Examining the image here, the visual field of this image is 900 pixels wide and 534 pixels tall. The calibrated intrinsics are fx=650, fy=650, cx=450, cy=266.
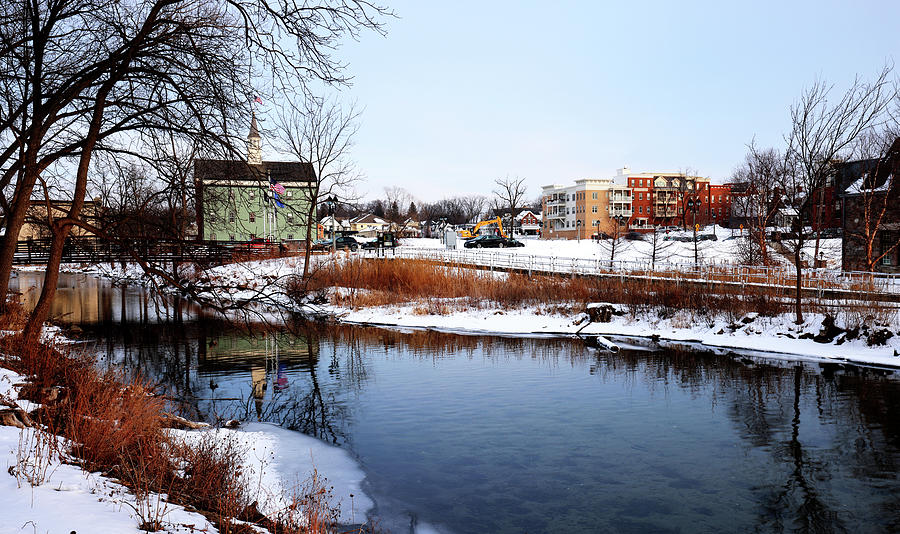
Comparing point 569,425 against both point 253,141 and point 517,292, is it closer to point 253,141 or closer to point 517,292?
point 253,141

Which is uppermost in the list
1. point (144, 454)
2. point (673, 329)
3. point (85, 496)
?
point (85, 496)

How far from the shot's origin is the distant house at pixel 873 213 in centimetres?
3300

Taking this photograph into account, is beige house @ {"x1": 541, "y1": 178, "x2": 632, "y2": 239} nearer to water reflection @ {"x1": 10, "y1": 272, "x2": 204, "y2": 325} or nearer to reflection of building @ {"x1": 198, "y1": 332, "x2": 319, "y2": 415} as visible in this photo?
water reflection @ {"x1": 10, "y1": 272, "x2": 204, "y2": 325}

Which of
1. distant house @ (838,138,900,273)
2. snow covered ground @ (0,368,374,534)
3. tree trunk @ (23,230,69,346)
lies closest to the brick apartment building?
distant house @ (838,138,900,273)

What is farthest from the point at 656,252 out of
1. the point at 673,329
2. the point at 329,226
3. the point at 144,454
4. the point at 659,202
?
the point at 659,202

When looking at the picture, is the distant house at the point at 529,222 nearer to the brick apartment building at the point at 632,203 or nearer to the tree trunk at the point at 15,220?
the brick apartment building at the point at 632,203

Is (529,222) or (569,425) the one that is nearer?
(569,425)

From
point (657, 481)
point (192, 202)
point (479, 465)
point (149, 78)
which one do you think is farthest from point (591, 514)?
point (149, 78)

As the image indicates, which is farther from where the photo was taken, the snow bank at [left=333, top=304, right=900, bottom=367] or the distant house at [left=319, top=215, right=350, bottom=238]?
the distant house at [left=319, top=215, right=350, bottom=238]

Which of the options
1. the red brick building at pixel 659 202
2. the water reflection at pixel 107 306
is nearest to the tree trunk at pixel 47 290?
the water reflection at pixel 107 306

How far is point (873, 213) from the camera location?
34250 mm

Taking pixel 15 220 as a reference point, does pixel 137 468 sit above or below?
below

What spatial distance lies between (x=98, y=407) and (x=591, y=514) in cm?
728

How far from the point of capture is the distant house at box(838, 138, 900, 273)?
33000 mm
